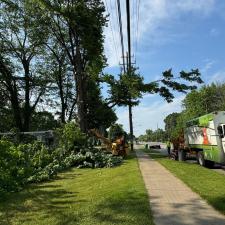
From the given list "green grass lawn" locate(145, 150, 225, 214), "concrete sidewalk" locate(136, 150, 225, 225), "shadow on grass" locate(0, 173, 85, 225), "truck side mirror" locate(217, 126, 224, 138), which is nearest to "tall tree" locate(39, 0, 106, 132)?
"truck side mirror" locate(217, 126, 224, 138)

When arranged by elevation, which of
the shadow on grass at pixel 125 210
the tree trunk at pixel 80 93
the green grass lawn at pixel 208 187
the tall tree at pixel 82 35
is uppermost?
the tall tree at pixel 82 35

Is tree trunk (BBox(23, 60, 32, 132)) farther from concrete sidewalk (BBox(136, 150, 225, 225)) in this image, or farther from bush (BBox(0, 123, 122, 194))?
concrete sidewalk (BBox(136, 150, 225, 225))

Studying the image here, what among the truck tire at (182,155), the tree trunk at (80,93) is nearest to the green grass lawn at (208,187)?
the truck tire at (182,155)

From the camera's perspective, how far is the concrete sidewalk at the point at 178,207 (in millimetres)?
9989

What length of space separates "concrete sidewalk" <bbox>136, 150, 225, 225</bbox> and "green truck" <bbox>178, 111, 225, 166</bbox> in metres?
8.89

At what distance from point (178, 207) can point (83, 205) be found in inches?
96.8

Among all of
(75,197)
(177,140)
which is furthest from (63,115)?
(75,197)

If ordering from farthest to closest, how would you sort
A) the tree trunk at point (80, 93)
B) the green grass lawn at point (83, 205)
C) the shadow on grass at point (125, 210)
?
1. the tree trunk at point (80, 93)
2. the green grass lawn at point (83, 205)
3. the shadow on grass at point (125, 210)

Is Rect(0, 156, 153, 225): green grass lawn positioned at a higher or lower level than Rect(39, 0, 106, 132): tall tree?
lower

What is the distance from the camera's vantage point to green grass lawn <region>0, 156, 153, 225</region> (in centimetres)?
1035

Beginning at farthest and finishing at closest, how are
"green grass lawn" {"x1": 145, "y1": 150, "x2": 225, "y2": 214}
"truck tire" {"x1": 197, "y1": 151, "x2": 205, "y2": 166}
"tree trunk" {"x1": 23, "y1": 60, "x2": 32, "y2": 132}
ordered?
"tree trunk" {"x1": 23, "y1": 60, "x2": 32, "y2": 132} → "truck tire" {"x1": 197, "y1": 151, "x2": 205, "y2": 166} → "green grass lawn" {"x1": 145, "y1": 150, "x2": 225, "y2": 214}

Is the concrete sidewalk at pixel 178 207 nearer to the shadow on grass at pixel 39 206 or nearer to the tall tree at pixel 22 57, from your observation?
the shadow on grass at pixel 39 206

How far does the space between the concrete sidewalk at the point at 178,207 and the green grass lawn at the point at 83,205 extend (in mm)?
292

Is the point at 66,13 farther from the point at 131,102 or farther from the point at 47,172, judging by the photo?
the point at 47,172
